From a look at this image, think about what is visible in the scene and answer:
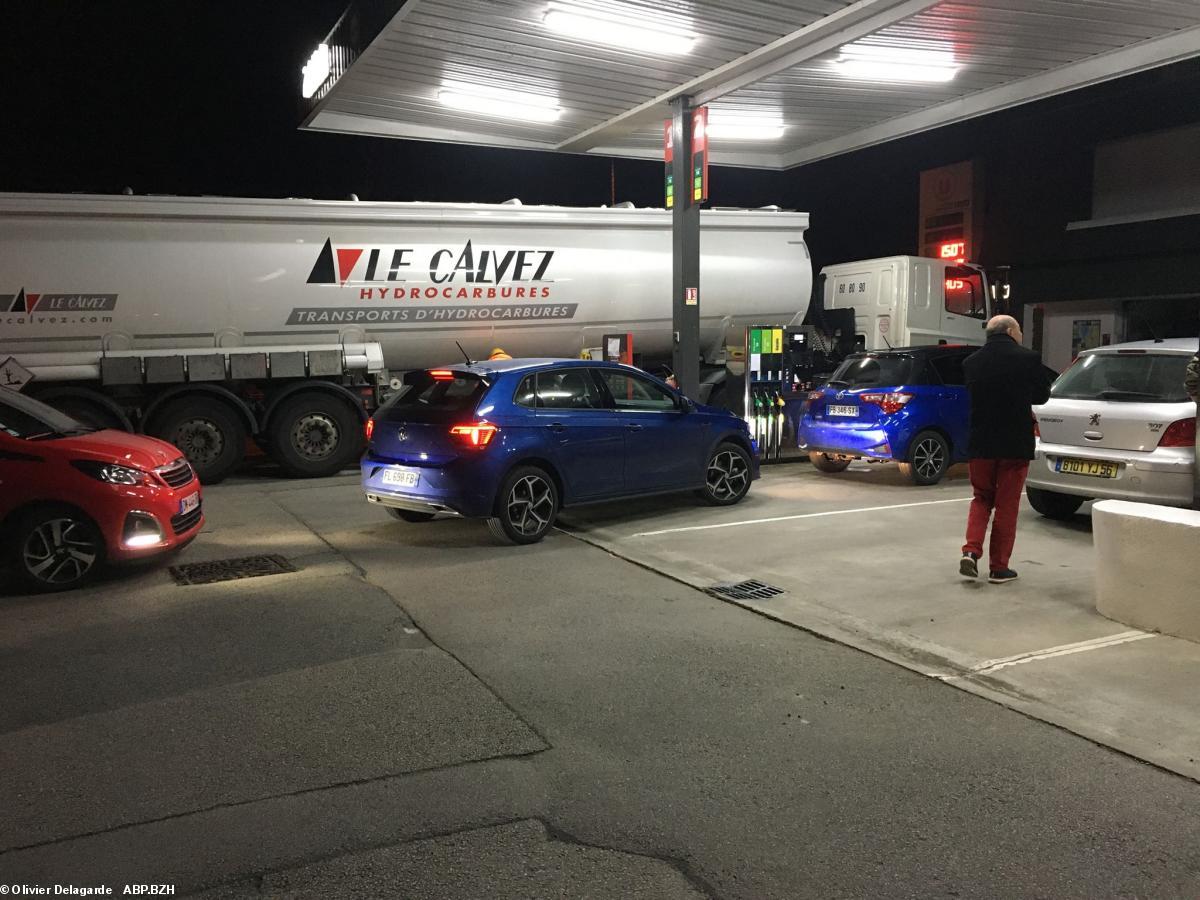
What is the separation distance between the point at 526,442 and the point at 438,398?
0.90 m

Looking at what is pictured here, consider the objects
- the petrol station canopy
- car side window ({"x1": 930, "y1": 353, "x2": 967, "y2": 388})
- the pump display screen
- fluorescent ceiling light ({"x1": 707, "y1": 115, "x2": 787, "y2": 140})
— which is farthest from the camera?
the pump display screen

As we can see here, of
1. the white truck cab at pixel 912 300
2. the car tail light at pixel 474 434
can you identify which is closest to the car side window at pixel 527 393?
the car tail light at pixel 474 434

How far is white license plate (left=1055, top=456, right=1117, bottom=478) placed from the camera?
7422mm

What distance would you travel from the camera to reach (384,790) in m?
3.61

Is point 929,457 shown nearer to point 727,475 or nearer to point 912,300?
point 727,475

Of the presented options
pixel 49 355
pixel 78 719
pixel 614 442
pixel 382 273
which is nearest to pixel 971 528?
pixel 614 442

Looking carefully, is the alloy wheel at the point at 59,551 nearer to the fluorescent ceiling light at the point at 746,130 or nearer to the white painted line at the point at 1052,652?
the white painted line at the point at 1052,652

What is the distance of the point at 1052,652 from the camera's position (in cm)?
514

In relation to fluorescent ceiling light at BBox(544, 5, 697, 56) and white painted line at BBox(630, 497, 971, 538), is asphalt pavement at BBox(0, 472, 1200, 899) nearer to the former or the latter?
white painted line at BBox(630, 497, 971, 538)

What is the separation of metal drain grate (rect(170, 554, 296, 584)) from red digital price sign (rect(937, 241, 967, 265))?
19483 mm

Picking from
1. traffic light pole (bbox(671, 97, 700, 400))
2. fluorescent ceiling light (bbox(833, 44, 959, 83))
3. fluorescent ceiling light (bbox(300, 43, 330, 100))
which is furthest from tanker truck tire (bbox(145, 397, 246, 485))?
fluorescent ceiling light (bbox(833, 44, 959, 83))

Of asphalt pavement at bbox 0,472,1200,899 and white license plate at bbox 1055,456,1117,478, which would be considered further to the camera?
white license plate at bbox 1055,456,1117,478

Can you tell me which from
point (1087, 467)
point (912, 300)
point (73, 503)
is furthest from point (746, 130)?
point (73, 503)

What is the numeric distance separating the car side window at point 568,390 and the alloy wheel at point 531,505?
672 millimetres
